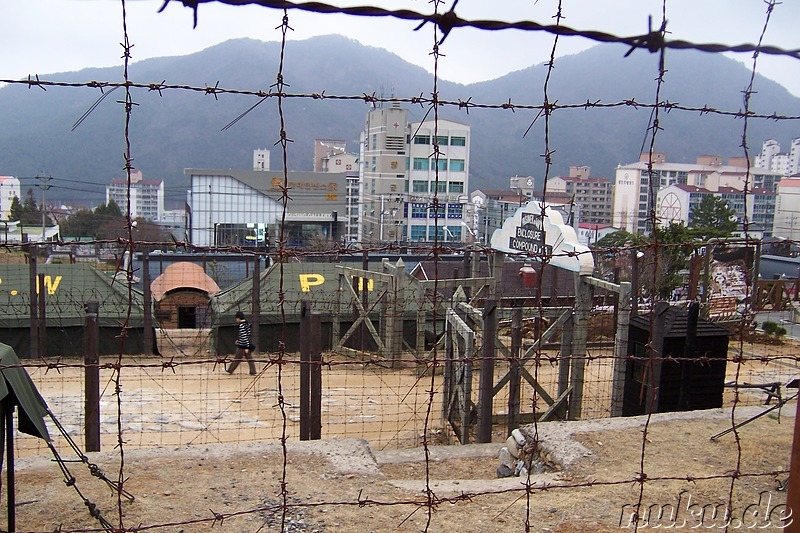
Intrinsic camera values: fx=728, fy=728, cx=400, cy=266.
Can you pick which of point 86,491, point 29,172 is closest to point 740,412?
point 86,491

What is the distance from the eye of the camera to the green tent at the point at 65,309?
14.6 m

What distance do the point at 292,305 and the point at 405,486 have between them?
457 inches

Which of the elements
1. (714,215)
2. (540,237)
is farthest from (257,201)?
(540,237)

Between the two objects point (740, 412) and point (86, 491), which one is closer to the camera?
point (86, 491)

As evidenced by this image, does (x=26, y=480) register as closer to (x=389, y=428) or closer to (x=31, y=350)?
(x=389, y=428)

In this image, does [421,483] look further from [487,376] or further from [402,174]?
[402,174]

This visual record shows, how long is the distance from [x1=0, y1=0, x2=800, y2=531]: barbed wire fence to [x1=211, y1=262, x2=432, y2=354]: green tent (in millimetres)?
49

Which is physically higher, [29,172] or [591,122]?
[591,122]

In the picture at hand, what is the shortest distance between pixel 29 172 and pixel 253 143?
46.3m

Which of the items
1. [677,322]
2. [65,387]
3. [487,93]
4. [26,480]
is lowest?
[65,387]

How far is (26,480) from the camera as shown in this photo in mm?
4766

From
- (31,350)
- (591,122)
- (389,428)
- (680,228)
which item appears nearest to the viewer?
(389,428)

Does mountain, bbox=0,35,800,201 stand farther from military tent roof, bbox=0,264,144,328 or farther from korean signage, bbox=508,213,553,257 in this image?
korean signage, bbox=508,213,553,257

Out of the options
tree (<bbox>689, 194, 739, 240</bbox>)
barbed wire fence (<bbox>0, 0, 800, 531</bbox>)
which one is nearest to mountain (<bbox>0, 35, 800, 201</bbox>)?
tree (<bbox>689, 194, 739, 240</bbox>)
